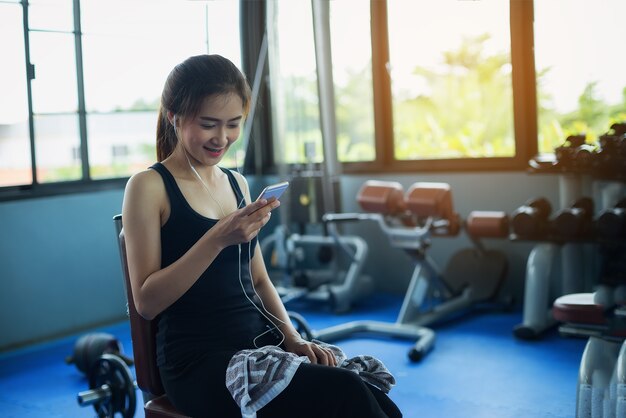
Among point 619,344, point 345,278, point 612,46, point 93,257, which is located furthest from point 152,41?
point 619,344

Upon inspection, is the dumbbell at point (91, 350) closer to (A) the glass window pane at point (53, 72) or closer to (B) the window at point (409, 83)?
(A) the glass window pane at point (53, 72)

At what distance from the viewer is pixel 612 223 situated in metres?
3.09

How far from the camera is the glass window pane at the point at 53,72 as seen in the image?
12.3 feet

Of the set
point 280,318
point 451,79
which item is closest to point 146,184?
point 280,318

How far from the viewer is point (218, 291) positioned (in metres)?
1.46

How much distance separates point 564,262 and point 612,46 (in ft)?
3.57

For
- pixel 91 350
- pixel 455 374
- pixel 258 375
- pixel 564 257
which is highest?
pixel 258 375

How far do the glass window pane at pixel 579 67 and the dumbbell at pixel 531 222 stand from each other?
0.55 meters

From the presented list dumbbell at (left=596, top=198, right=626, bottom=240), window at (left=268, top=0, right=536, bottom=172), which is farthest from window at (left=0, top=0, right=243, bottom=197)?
dumbbell at (left=596, top=198, right=626, bottom=240)

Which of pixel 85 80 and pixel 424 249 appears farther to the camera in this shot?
pixel 85 80

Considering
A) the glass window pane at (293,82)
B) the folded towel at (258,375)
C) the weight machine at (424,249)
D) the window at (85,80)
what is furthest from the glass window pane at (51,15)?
the folded towel at (258,375)

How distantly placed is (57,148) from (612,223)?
2.77 m

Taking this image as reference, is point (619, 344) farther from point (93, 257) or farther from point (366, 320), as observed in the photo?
point (93, 257)

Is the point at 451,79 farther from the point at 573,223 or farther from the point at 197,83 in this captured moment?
the point at 197,83
